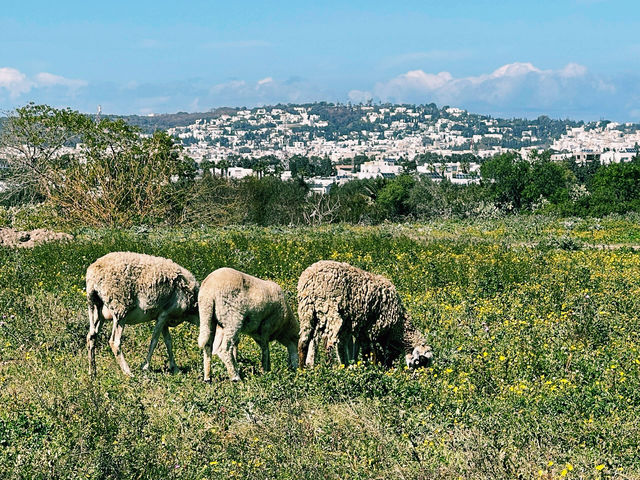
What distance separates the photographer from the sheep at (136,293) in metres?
10.5

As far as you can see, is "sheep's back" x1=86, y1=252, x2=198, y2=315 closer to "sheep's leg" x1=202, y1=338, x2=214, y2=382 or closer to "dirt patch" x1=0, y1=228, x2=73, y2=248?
"sheep's leg" x1=202, y1=338, x2=214, y2=382

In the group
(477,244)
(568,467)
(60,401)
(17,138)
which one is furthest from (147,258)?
(17,138)

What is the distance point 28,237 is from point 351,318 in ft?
55.6

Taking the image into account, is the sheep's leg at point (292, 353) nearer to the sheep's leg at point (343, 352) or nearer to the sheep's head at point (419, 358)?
the sheep's leg at point (343, 352)

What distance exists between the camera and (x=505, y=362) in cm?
1062

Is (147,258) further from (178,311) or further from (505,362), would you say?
(505,362)

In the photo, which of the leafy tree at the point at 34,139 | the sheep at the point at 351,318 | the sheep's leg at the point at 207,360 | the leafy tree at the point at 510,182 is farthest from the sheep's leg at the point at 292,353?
the leafy tree at the point at 510,182

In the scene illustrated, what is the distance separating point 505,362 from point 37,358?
23.8ft

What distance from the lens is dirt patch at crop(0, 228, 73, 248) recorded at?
23000 mm

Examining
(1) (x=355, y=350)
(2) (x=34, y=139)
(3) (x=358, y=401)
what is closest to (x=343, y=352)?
(1) (x=355, y=350)

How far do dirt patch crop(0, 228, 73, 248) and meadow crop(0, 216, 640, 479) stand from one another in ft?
23.0

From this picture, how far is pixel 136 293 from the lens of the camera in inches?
415

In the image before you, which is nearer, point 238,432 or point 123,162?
point 238,432

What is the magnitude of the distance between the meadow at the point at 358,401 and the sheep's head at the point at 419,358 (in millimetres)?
222
